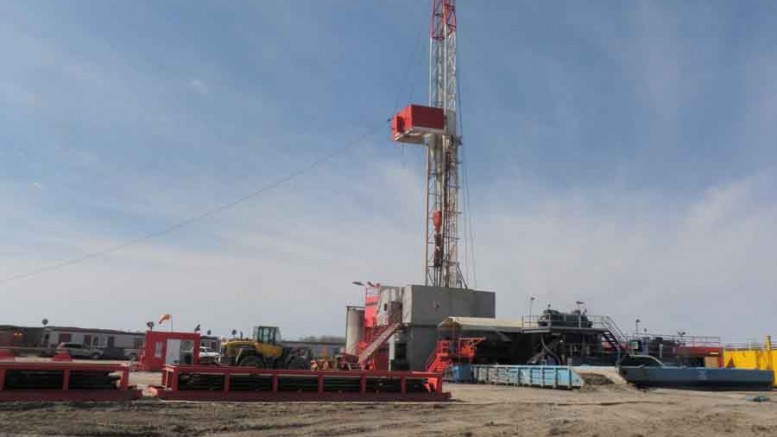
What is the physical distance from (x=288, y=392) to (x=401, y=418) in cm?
575

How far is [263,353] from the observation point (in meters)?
34.9

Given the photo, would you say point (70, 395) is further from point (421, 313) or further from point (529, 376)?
point (421, 313)

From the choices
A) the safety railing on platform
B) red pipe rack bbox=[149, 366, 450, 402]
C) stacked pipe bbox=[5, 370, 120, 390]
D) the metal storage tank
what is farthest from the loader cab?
the metal storage tank

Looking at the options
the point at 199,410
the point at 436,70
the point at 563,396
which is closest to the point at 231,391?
the point at 199,410

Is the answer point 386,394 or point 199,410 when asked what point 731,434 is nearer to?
point 386,394

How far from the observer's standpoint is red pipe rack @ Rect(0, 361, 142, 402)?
18234 mm

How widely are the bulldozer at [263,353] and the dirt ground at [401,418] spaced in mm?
15049

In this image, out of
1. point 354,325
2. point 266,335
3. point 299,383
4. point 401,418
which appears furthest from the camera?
point 354,325

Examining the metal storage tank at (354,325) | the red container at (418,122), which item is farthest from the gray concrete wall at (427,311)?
the red container at (418,122)

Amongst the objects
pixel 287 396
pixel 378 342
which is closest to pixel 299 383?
pixel 287 396

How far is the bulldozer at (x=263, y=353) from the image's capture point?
34278mm

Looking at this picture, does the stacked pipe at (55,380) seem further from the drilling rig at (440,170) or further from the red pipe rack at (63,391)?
the drilling rig at (440,170)

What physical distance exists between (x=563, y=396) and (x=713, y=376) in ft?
28.8

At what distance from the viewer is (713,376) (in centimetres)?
2883
